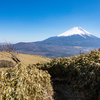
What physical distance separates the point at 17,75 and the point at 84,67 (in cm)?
442

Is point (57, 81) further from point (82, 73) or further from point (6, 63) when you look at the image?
point (6, 63)

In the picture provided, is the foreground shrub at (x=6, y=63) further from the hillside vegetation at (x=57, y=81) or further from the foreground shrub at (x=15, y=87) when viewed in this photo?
the foreground shrub at (x=15, y=87)

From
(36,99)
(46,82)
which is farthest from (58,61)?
(36,99)

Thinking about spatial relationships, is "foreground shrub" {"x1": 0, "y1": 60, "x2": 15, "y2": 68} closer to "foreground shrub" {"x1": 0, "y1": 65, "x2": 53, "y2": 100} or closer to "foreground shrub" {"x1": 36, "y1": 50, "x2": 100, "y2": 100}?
"foreground shrub" {"x1": 36, "y1": 50, "x2": 100, "y2": 100}

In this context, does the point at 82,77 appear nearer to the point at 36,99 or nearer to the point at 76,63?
the point at 76,63

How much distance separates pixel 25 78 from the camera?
4.32 meters

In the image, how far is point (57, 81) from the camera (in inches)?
309

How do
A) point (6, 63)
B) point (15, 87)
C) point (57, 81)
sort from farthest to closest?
point (6, 63) → point (57, 81) → point (15, 87)

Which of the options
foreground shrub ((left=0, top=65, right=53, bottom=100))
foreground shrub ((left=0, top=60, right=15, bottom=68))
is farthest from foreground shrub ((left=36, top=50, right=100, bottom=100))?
foreground shrub ((left=0, top=60, right=15, bottom=68))

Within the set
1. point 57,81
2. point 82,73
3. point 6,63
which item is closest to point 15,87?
point 82,73

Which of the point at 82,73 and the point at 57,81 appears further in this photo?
the point at 57,81

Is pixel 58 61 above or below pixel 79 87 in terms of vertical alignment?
above

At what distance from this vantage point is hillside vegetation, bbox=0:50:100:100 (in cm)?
366

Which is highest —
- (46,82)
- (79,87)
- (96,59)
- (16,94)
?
(96,59)
